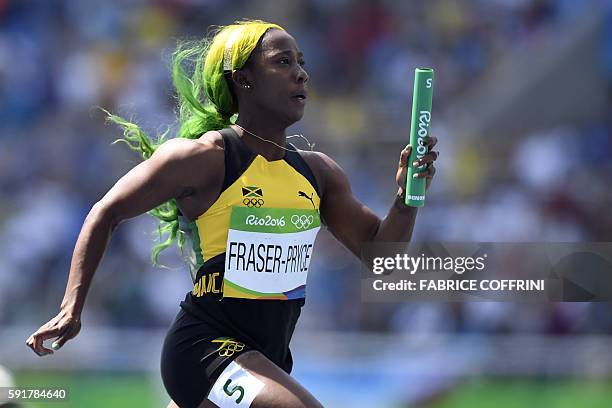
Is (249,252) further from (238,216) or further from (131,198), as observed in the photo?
(131,198)

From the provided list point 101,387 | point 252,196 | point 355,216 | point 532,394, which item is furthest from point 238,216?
point 532,394

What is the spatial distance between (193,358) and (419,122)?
4.13 ft

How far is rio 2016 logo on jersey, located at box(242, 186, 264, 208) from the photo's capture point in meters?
4.02

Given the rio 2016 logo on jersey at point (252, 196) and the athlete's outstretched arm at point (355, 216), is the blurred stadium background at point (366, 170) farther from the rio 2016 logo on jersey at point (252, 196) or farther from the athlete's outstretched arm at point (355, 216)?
the rio 2016 logo on jersey at point (252, 196)

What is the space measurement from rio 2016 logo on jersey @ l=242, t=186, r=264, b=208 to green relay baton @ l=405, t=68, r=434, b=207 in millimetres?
615

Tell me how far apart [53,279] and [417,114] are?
594cm

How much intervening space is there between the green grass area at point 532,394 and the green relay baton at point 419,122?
3420 mm

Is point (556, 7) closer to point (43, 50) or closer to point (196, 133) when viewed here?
point (43, 50)

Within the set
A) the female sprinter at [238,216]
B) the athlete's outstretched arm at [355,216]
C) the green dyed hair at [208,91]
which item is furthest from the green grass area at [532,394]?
the green dyed hair at [208,91]

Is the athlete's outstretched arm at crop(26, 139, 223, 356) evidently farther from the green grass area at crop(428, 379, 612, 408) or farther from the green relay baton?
the green grass area at crop(428, 379, 612, 408)

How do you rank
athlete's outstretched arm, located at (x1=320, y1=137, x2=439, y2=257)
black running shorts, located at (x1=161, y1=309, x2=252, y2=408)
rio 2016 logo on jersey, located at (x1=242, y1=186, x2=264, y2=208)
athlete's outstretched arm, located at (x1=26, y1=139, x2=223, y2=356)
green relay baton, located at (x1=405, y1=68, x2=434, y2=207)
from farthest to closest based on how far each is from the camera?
athlete's outstretched arm, located at (x1=320, y1=137, x2=439, y2=257) → green relay baton, located at (x1=405, y1=68, x2=434, y2=207) → rio 2016 logo on jersey, located at (x1=242, y1=186, x2=264, y2=208) → black running shorts, located at (x1=161, y1=309, x2=252, y2=408) → athlete's outstretched arm, located at (x1=26, y1=139, x2=223, y2=356)

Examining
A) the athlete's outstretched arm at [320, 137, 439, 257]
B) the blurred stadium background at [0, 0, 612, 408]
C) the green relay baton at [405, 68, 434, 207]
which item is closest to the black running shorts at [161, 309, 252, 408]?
the athlete's outstretched arm at [320, 137, 439, 257]

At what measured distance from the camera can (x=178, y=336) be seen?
13.4ft

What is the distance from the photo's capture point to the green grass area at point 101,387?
7.18 meters
